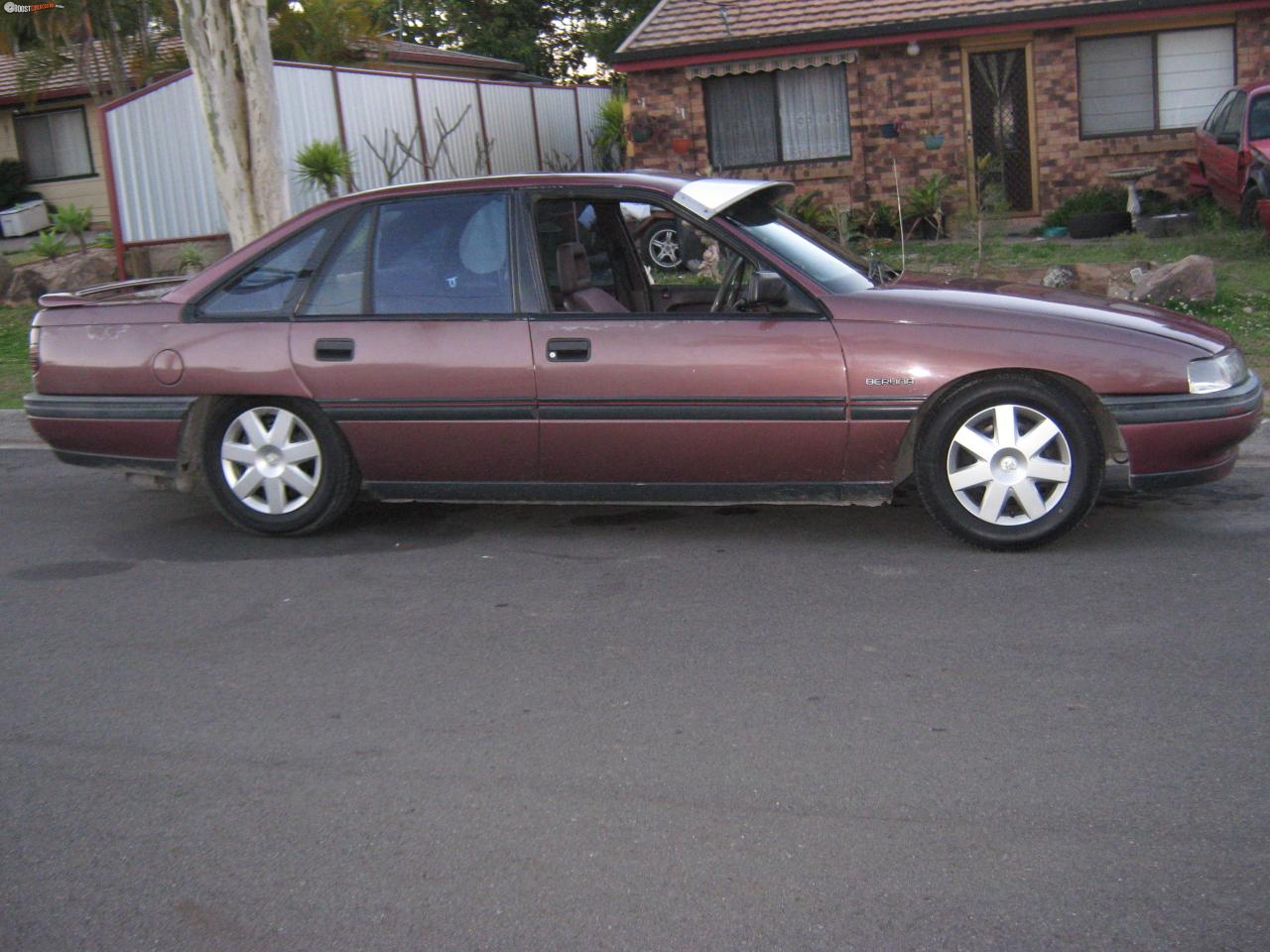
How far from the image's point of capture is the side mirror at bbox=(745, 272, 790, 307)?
18.7 ft

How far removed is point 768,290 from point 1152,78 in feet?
46.6

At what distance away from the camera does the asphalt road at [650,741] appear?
3221 millimetres

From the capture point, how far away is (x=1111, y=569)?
547 centimetres

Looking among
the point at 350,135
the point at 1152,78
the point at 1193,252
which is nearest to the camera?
the point at 1193,252

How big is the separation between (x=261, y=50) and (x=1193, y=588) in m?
8.12

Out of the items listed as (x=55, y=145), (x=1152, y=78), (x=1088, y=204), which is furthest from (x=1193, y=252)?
(x=55, y=145)

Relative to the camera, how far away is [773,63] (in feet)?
60.5

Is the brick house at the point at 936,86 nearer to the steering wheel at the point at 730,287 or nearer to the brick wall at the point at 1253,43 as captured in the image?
the brick wall at the point at 1253,43

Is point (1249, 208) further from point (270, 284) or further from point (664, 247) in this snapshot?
point (270, 284)

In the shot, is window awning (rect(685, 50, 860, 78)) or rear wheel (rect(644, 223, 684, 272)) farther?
window awning (rect(685, 50, 860, 78))

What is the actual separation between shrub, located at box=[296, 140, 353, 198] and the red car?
9.58 m

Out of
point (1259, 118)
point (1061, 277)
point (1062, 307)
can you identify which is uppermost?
point (1259, 118)

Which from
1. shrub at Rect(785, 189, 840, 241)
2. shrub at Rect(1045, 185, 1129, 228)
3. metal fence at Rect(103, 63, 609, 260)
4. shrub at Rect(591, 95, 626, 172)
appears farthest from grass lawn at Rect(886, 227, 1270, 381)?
shrub at Rect(591, 95, 626, 172)

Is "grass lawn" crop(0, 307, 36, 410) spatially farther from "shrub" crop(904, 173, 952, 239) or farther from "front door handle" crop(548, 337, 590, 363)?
"shrub" crop(904, 173, 952, 239)
